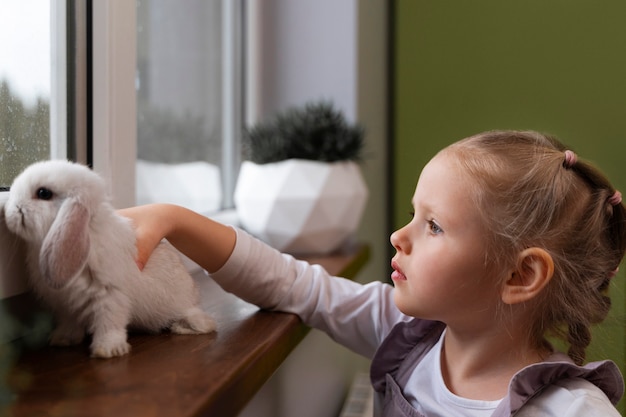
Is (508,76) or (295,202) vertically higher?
(508,76)

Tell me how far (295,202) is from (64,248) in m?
0.74

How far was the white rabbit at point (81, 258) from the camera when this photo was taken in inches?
22.2

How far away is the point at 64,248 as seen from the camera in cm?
55

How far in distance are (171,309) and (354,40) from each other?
983mm

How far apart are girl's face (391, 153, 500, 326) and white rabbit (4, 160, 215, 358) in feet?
0.87

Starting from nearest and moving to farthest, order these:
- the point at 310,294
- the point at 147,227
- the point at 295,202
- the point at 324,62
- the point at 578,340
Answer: the point at 147,227 → the point at 578,340 → the point at 310,294 → the point at 295,202 → the point at 324,62

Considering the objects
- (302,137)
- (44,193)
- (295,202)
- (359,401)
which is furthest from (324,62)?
(44,193)

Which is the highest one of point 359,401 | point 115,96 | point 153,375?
point 115,96

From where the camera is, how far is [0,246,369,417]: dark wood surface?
487 mm

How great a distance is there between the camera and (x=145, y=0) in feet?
3.64

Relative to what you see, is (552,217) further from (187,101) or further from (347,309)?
(187,101)

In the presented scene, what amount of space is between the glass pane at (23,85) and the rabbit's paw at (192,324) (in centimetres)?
22

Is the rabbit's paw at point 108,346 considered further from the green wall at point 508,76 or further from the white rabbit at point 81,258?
the green wall at point 508,76

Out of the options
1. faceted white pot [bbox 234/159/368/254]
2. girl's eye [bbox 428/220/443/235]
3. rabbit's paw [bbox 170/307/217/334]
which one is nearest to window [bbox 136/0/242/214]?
faceted white pot [bbox 234/159/368/254]
